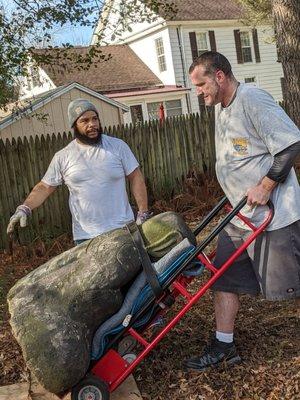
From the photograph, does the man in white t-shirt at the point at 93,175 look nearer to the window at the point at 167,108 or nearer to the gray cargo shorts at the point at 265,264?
the gray cargo shorts at the point at 265,264

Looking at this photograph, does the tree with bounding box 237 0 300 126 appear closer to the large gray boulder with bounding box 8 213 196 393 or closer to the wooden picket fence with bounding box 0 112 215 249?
the wooden picket fence with bounding box 0 112 215 249

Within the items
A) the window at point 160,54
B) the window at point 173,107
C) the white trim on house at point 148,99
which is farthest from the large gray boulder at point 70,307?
the window at point 160,54

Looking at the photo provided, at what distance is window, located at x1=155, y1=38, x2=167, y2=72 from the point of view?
1051 inches

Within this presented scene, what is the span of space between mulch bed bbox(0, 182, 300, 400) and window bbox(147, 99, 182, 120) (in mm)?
21393

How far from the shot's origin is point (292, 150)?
2.95 metres

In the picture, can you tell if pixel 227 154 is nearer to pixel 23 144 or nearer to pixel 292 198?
pixel 292 198

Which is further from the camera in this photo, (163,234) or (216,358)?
(216,358)

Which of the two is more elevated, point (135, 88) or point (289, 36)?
point (135, 88)

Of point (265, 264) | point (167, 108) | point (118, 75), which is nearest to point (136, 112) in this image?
point (167, 108)

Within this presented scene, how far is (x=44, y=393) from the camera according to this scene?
322 centimetres

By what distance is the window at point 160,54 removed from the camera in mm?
26688

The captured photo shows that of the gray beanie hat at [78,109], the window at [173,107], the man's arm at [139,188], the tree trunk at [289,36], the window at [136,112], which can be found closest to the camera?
the gray beanie hat at [78,109]

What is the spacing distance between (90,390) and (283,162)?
1589mm

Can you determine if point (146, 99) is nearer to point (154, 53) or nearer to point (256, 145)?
point (154, 53)
